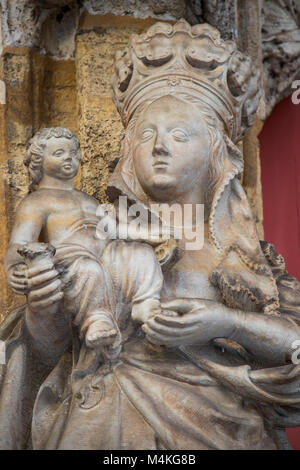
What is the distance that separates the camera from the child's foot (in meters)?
3.29

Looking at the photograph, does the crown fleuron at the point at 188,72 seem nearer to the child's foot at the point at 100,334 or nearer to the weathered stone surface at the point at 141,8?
the weathered stone surface at the point at 141,8

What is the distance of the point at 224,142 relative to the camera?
394 cm

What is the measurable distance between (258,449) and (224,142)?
1014mm

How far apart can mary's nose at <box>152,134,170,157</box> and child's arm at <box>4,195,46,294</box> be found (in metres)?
0.39

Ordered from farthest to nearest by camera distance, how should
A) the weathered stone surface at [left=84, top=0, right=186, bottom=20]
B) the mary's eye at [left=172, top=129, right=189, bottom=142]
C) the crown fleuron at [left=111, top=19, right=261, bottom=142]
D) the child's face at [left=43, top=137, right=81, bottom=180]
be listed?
1. the weathered stone surface at [left=84, top=0, right=186, bottom=20]
2. the crown fleuron at [left=111, top=19, right=261, bottom=142]
3. the mary's eye at [left=172, top=129, right=189, bottom=142]
4. the child's face at [left=43, top=137, right=81, bottom=180]

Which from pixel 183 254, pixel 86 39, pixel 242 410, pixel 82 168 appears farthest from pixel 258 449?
pixel 86 39

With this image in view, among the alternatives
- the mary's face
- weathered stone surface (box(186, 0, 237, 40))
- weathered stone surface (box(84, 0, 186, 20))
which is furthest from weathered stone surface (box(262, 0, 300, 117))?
the mary's face

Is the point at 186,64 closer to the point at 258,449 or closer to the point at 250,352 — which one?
the point at 250,352

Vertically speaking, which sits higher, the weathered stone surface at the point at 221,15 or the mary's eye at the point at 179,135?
the weathered stone surface at the point at 221,15

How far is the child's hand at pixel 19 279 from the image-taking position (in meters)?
3.37

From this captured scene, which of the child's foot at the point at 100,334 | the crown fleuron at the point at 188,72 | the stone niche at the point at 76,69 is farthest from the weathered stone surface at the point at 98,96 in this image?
the child's foot at the point at 100,334

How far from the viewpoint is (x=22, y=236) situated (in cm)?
356

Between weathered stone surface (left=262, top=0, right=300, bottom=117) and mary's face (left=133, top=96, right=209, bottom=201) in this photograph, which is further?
weathered stone surface (left=262, top=0, right=300, bottom=117)

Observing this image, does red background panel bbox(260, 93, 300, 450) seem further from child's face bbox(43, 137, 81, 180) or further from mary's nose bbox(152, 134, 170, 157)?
child's face bbox(43, 137, 81, 180)
